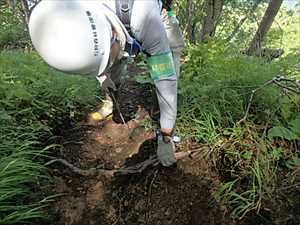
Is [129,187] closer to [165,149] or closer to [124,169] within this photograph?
[124,169]

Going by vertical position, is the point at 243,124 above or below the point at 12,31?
above

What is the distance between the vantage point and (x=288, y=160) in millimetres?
2133

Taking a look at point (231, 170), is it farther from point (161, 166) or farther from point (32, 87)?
point (32, 87)

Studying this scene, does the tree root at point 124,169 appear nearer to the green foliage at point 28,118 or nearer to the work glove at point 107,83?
the green foliage at point 28,118

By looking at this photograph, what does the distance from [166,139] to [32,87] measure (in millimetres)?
1446

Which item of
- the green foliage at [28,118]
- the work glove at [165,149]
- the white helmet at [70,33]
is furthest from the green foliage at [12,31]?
the white helmet at [70,33]

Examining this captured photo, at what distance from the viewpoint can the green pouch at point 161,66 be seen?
1869mm

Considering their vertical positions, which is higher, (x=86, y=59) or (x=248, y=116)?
(x=86, y=59)

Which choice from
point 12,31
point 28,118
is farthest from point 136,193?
point 12,31

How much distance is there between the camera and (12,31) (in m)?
5.88

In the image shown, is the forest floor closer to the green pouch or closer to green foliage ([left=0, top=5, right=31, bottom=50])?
the green pouch

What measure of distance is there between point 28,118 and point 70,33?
1318 mm

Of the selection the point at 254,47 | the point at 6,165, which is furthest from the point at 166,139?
the point at 254,47

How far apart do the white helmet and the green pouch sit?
34 centimetres
